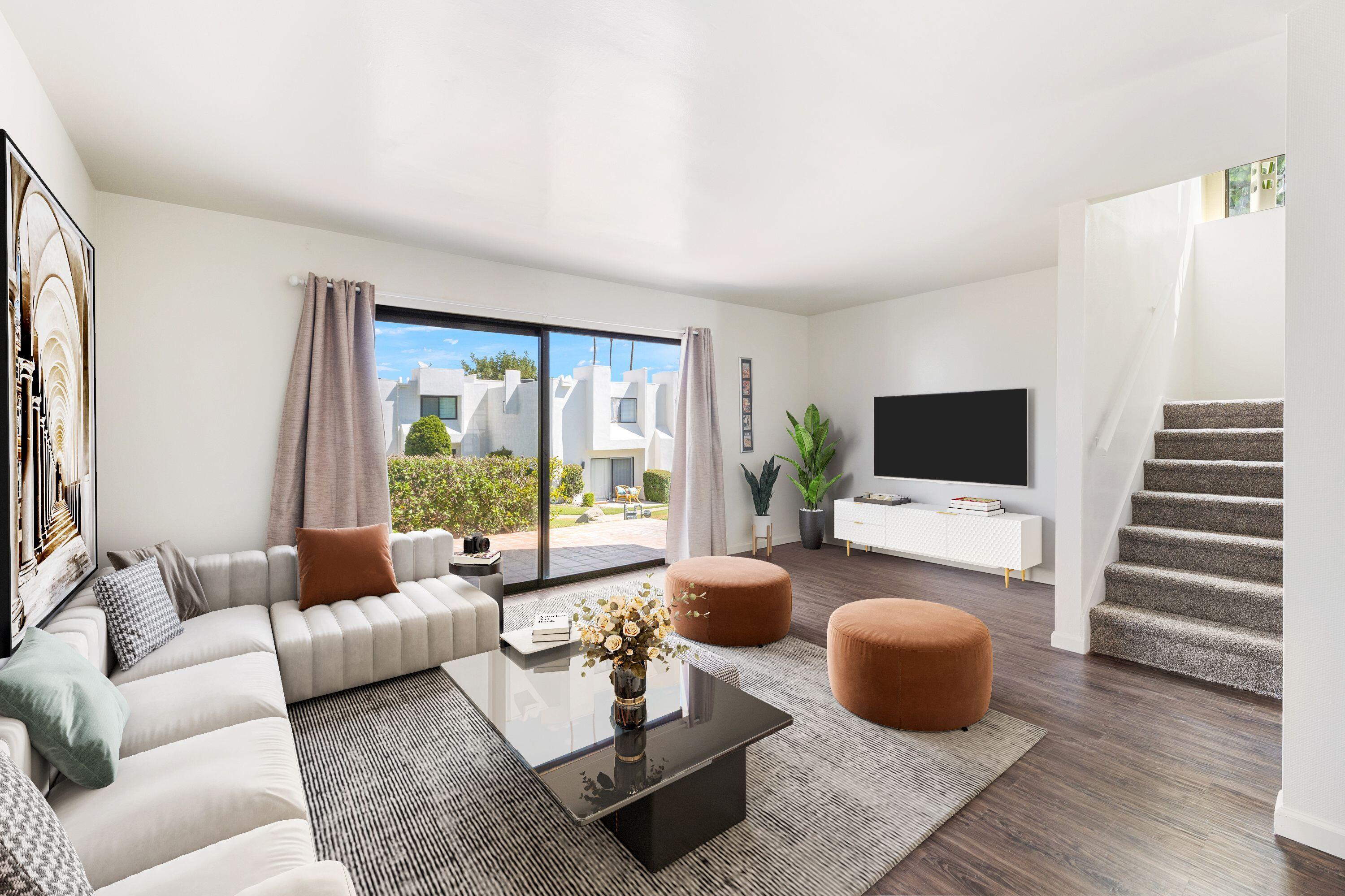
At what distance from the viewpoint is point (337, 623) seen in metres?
2.88

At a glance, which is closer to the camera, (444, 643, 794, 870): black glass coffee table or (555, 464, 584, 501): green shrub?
(444, 643, 794, 870): black glass coffee table

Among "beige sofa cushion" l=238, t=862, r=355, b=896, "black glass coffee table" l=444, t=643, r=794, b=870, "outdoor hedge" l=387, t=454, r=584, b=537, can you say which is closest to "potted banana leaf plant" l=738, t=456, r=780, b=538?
"outdoor hedge" l=387, t=454, r=584, b=537

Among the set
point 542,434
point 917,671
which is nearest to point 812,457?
point 542,434

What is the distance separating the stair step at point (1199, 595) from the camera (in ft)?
9.87

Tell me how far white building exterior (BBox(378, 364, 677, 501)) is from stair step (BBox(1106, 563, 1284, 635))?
356 cm

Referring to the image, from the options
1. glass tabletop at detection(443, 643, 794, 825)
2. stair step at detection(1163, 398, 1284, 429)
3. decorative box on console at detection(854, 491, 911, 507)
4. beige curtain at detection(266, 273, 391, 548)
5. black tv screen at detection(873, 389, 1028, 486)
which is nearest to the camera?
glass tabletop at detection(443, 643, 794, 825)

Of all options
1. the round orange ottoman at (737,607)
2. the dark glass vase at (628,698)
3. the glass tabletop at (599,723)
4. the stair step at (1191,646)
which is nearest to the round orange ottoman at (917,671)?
the glass tabletop at (599,723)

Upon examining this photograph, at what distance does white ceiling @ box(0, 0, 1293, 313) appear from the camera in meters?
1.88

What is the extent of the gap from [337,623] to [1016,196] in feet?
13.8

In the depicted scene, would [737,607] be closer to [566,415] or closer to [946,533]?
[566,415]

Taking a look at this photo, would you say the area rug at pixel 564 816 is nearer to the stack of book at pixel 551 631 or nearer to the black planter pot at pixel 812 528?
the stack of book at pixel 551 631

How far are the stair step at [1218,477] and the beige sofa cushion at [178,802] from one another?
499cm

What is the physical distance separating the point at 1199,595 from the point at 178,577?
5.26 metres

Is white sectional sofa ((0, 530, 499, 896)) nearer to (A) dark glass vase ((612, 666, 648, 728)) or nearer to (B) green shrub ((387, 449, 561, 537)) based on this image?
(B) green shrub ((387, 449, 561, 537))
